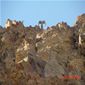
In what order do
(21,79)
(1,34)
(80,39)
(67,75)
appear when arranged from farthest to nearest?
(1,34)
(80,39)
(67,75)
(21,79)

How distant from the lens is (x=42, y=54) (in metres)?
45.8

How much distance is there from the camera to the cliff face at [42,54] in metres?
38.8

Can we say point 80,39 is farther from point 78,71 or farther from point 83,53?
point 78,71

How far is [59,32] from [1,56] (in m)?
13.8

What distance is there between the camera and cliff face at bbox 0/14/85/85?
127ft

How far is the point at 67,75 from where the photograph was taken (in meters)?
43.1

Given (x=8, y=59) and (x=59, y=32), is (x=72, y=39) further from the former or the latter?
(x=8, y=59)

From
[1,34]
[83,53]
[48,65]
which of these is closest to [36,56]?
[48,65]

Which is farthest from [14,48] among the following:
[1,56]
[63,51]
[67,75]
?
[67,75]

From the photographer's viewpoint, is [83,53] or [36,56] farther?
[83,53]

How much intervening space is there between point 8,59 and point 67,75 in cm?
930

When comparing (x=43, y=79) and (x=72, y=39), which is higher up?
(x=72, y=39)

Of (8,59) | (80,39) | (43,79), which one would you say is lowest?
(43,79)

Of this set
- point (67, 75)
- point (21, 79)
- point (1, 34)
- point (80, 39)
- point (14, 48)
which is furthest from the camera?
point (1, 34)
